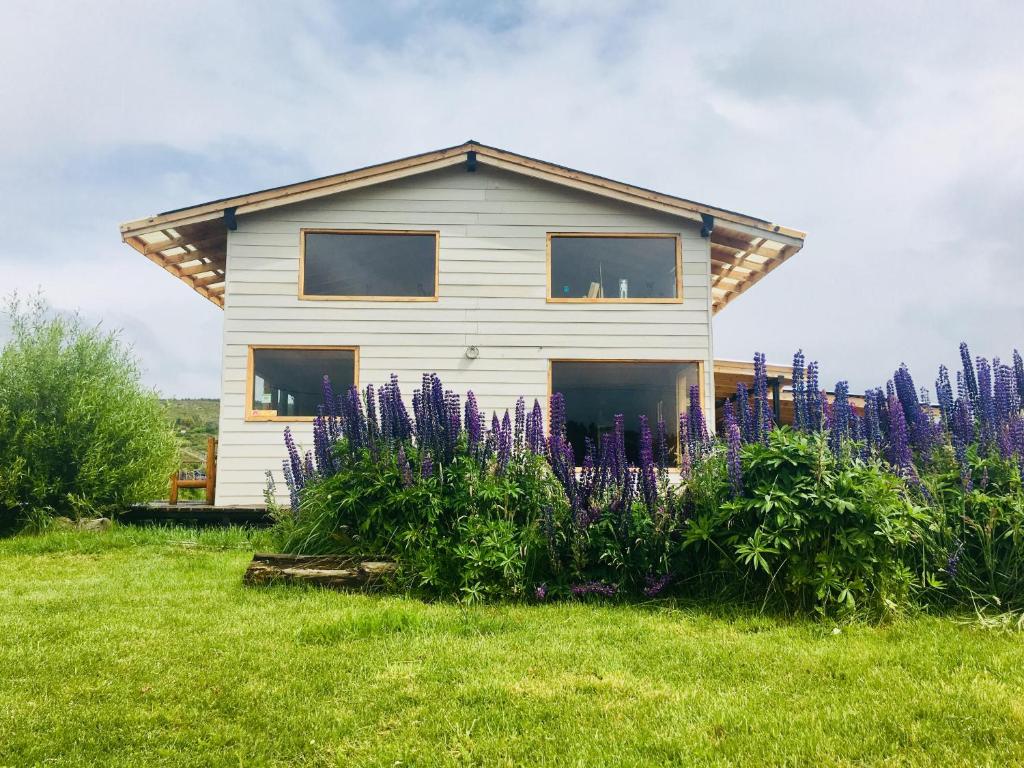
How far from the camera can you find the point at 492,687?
325cm

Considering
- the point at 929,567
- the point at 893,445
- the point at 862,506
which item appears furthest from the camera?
the point at 893,445

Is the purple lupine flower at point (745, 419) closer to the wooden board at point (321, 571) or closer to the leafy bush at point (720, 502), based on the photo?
the leafy bush at point (720, 502)

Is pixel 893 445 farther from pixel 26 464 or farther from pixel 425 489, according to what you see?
pixel 26 464

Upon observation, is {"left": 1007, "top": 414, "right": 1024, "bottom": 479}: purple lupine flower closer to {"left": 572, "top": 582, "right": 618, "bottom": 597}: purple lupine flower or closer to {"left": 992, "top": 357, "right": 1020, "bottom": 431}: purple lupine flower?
{"left": 992, "top": 357, "right": 1020, "bottom": 431}: purple lupine flower

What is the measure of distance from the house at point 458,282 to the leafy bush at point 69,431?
1.52m

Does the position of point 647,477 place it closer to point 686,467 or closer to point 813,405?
point 686,467

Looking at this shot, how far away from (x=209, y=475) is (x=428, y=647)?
8246 mm

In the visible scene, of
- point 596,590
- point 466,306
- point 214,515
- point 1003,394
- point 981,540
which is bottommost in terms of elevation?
point 214,515

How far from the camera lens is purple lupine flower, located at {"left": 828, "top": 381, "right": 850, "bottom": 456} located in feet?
15.2

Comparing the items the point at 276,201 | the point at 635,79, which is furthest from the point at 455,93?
the point at 276,201

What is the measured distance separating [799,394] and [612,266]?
6.40 m

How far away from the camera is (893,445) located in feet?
16.4

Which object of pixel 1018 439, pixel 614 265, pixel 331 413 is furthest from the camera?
pixel 614 265

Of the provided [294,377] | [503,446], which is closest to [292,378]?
[294,377]
